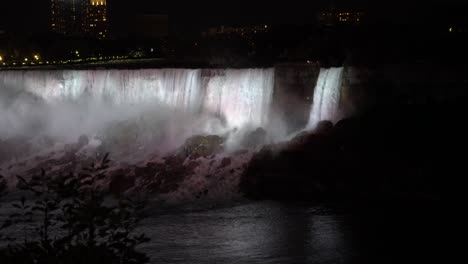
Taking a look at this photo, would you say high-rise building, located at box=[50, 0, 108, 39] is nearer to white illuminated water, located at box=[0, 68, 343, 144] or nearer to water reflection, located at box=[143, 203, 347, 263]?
white illuminated water, located at box=[0, 68, 343, 144]

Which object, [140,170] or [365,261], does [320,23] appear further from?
[365,261]

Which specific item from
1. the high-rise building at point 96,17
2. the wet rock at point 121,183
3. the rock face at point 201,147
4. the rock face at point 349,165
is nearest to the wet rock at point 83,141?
the rock face at point 201,147

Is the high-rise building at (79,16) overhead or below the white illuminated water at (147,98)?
overhead

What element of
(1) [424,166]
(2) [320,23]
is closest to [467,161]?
(1) [424,166]

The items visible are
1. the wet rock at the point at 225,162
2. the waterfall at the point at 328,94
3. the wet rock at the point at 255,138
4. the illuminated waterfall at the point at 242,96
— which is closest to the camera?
the wet rock at the point at 225,162

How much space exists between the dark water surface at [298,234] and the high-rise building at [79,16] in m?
103

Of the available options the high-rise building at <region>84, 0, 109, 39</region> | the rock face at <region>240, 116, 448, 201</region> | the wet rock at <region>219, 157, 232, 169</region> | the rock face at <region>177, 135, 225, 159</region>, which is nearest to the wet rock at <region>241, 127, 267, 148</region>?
the rock face at <region>177, 135, 225, 159</region>

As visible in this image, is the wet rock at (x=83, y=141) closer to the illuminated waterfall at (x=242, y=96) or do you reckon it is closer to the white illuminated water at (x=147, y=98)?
the white illuminated water at (x=147, y=98)

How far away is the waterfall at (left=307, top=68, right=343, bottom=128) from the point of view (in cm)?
2333

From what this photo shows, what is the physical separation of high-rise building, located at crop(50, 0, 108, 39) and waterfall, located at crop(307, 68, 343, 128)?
95.9 metres

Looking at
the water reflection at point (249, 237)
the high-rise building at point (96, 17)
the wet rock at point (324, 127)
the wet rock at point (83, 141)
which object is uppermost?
the high-rise building at point (96, 17)

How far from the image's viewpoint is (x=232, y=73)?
24828mm

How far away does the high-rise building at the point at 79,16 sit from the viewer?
116 metres

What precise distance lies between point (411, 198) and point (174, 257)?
25.6 ft
